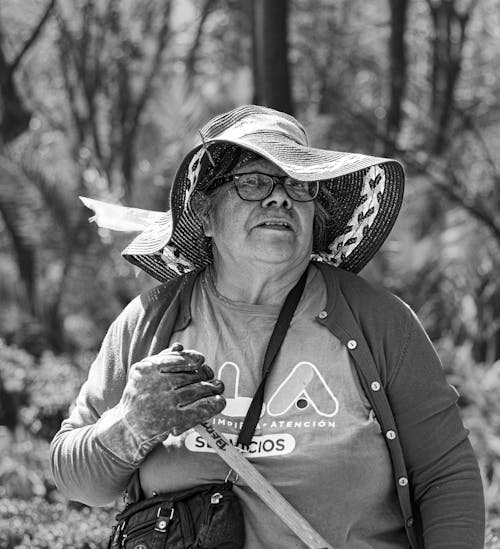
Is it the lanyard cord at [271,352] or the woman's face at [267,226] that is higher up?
the woman's face at [267,226]

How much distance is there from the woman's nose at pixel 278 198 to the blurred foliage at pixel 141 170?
1789 millimetres

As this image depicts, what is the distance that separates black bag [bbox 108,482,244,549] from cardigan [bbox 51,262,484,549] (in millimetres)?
139

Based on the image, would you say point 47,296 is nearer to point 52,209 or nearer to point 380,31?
point 52,209

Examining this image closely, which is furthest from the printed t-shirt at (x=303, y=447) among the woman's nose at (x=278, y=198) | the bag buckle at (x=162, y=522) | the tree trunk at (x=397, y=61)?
the tree trunk at (x=397, y=61)

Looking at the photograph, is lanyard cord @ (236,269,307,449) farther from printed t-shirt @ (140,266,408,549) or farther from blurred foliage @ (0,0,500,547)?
blurred foliage @ (0,0,500,547)

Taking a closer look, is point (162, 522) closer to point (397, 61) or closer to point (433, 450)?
point (433, 450)

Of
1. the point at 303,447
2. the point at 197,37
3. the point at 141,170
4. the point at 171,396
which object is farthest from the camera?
the point at 197,37

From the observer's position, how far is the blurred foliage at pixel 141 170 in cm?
628

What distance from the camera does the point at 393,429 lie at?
8.82 feet

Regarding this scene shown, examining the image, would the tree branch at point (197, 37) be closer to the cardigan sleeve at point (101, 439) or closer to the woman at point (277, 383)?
the woman at point (277, 383)

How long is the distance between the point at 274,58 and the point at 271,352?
14.7 ft

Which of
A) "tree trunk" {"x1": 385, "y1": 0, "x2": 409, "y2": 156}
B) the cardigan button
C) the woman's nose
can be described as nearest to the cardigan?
the cardigan button

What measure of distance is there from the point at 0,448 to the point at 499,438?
2.91 meters

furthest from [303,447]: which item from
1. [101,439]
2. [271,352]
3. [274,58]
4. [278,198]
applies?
[274,58]
